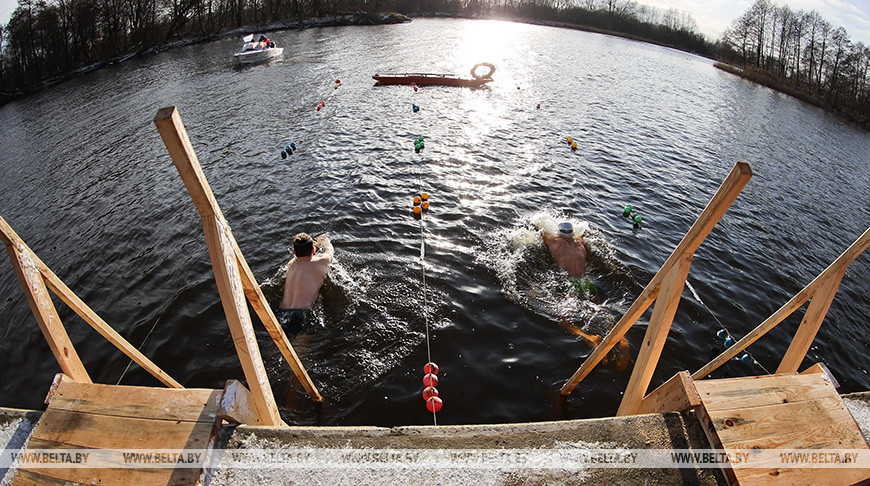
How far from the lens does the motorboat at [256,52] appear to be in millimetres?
32125

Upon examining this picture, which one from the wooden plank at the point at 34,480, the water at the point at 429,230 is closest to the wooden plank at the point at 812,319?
the water at the point at 429,230

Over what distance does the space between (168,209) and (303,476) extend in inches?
420

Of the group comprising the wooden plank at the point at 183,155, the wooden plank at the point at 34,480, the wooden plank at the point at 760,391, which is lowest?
the wooden plank at the point at 34,480

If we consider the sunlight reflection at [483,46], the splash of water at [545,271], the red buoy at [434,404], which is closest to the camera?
the red buoy at [434,404]

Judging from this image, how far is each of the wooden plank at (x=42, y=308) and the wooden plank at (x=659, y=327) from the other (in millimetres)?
4731

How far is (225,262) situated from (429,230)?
6.59 m

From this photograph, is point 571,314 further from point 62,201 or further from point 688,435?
point 62,201

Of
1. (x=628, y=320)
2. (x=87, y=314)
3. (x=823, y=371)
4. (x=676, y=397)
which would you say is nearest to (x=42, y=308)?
(x=87, y=314)

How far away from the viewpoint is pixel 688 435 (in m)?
2.91

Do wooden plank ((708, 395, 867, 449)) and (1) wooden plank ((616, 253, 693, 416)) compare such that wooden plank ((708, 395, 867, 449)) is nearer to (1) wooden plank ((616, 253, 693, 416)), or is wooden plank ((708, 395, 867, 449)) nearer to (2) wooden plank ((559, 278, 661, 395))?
(1) wooden plank ((616, 253, 693, 416))

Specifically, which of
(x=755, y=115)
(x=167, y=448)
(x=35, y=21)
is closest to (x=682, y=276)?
(x=167, y=448)

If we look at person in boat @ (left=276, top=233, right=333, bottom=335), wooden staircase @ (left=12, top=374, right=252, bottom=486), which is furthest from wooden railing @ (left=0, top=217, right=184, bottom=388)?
person in boat @ (left=276, top=233, right=333, bottom=335)

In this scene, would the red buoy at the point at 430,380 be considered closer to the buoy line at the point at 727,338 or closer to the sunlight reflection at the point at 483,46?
the buoy line at the point at 727,338

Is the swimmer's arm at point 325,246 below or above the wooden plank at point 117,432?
below
